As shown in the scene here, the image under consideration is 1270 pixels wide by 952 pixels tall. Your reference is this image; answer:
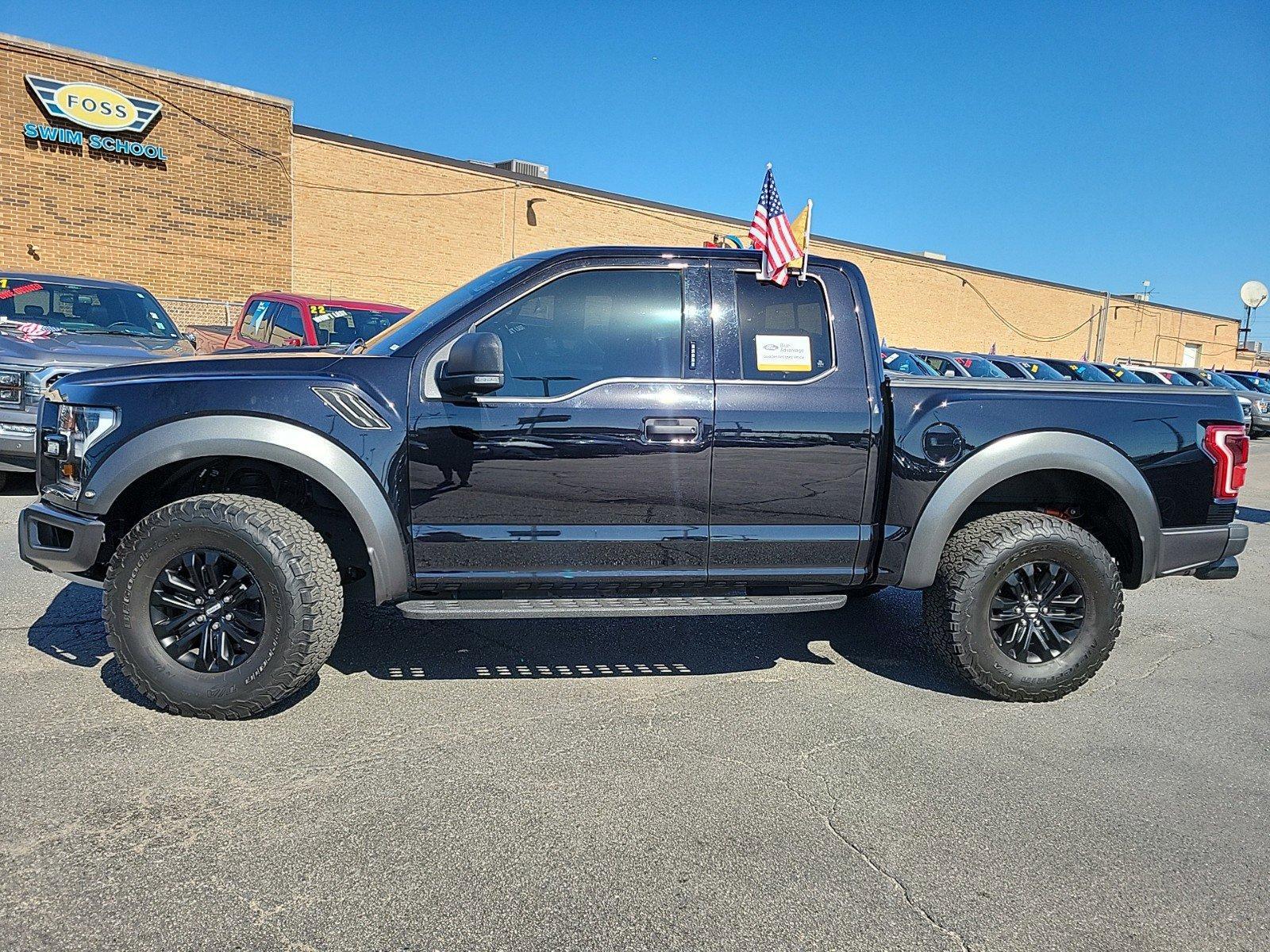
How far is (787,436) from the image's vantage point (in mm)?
3926

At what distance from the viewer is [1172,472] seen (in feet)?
13.8

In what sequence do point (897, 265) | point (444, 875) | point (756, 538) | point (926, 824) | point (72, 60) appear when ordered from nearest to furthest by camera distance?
point (444, 875) < point (926, 824) < point (756, 538) < point (72, 60) < point (897, 265)

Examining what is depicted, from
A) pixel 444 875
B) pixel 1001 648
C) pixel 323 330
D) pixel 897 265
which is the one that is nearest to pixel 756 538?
pixel 1001 648

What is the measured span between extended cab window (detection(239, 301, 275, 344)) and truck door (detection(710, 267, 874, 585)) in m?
8.19

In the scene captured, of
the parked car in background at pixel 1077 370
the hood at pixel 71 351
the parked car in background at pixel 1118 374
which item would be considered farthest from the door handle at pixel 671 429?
the parked car in background at pixel 1118 374

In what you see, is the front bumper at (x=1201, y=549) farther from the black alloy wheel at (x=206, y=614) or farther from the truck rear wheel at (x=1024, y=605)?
the black alloy wheel at (x=206, y=614)

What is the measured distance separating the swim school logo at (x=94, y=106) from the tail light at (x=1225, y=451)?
2063 centimetres

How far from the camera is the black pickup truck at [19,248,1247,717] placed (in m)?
3.61

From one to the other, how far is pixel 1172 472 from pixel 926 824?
87.8 inches

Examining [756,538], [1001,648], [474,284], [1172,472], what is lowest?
[1001,648]

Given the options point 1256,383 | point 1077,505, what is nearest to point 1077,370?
point 1256,383

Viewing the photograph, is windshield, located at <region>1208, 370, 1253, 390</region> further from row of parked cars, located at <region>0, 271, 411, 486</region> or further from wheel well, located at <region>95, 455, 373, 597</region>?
wheel well, located at <region>95, 455, 373, 597</region>

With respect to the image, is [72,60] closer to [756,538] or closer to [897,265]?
[756,538]

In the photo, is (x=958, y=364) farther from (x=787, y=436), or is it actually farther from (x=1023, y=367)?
(x=787, y=436)
